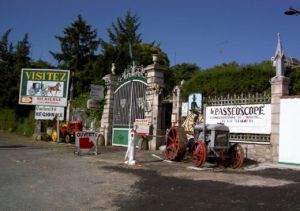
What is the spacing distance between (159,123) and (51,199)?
11.1 m

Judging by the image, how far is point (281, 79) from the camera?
1308 cm

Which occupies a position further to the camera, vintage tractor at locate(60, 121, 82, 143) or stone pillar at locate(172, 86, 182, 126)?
vintage tractor at locate(60, 121, 82, 143)

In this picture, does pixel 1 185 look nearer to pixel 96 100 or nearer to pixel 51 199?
pixel 51 199

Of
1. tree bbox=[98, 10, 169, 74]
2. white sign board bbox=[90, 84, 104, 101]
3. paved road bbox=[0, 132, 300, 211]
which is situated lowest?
paved road bbox=[0, 132, 300, 211]

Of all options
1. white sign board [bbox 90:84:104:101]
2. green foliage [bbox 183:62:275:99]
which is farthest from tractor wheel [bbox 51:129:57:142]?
green foliage [bbox 183:62:275:99]

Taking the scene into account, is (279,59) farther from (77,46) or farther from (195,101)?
(77,46)

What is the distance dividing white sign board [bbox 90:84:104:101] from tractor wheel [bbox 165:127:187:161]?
356 inches

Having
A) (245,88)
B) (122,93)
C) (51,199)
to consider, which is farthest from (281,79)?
(122,93)

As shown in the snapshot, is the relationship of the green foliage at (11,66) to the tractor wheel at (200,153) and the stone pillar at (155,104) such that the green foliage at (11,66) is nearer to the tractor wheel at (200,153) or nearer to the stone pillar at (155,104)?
the stone pillar at (155,104)

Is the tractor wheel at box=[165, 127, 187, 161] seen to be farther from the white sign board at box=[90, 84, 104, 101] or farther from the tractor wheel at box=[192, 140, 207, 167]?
the white sign board at box=[90, 84, 104, 101]

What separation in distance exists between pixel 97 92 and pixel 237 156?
38.2 ft

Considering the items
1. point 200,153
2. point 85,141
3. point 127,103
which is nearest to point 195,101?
point 200,153

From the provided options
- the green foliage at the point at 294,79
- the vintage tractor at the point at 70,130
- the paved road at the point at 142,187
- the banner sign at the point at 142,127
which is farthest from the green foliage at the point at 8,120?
the green foliage at the point at 294,79

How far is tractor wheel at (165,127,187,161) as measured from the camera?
13.9 metres
